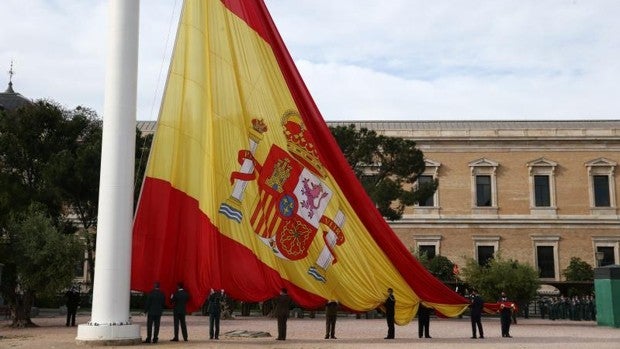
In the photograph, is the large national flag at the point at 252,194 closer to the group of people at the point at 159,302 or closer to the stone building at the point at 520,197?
the group of people at the point at 159,302

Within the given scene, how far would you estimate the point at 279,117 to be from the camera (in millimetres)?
14523

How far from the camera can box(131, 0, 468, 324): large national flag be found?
44.4 feet

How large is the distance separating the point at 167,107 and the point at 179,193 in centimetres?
171

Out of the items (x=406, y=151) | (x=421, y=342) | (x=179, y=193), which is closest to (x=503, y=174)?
(x=406, y=151)

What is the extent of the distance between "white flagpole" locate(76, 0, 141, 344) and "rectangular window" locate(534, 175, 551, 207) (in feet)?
138

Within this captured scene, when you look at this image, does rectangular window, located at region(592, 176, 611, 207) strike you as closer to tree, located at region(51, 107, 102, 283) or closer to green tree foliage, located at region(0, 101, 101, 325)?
tree, located at region(51, 107, 102, 283)

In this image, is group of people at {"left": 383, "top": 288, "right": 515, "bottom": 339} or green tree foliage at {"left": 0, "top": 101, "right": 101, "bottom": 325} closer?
group of people at {"left": 383, "top": 288, "right": 515, "bottom": 339}

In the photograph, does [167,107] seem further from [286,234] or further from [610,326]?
[610,326]

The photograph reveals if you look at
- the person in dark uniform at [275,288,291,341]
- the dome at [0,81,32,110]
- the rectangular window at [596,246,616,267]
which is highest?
the dome at [0,81,32,110]

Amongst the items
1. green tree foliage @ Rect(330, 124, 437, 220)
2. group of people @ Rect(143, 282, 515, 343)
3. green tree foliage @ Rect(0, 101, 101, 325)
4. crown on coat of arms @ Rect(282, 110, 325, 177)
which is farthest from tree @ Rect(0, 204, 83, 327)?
green tree foliage @ Rect(330, 124, 437, 220)

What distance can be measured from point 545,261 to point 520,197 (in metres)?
4.84

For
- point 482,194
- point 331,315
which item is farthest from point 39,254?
point 482,194

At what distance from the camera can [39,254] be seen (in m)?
21.0

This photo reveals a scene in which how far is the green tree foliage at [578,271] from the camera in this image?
4502 centimetres
